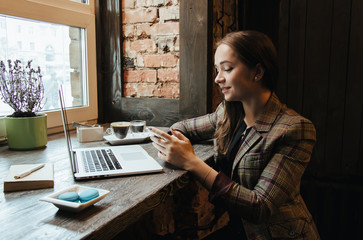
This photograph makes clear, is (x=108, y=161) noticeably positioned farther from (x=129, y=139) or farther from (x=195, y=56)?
(x=195, y=56)

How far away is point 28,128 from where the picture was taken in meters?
1.36

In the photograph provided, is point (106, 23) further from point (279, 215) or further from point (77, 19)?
point (279, 215)

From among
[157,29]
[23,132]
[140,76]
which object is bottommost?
[23,132]

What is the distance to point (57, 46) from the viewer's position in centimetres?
181

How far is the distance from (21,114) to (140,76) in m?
0.74

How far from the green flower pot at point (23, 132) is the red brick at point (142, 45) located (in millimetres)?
766

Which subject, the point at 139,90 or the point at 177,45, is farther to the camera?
the point at 139,90

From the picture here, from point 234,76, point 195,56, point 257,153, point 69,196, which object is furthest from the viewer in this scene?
point 195,56

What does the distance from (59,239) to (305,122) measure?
845 millimetres

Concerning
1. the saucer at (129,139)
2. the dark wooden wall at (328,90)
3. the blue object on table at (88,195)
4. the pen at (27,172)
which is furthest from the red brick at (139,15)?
the blue object on table at (88,195)

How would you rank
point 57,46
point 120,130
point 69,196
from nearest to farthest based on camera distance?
point 69,196 → point 120,130 → point 57,46

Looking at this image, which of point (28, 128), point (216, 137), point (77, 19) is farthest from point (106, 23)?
point (216, 137)

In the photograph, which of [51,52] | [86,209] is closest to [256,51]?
[86,209]

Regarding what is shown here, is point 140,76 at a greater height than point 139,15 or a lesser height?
lesser
